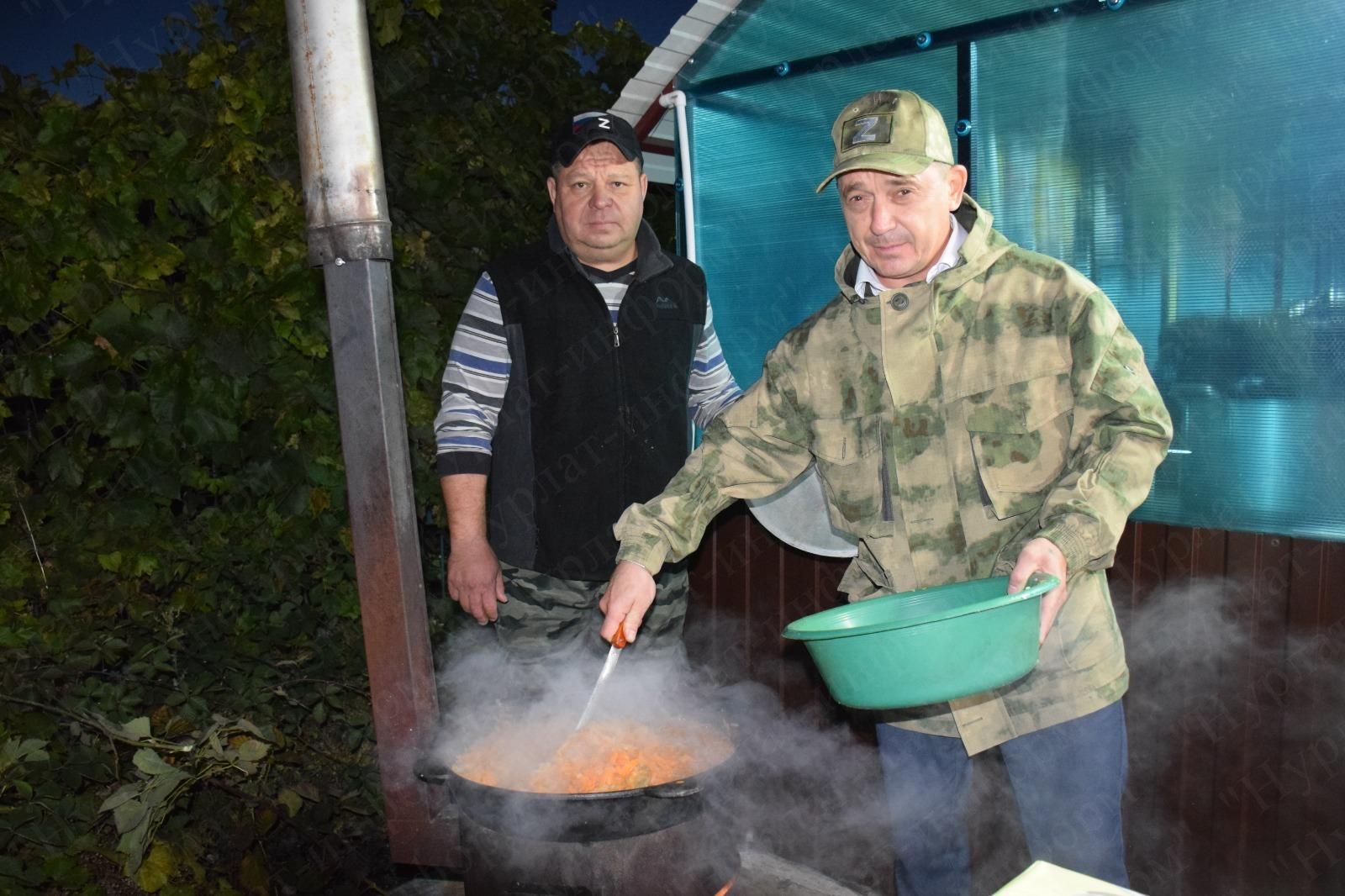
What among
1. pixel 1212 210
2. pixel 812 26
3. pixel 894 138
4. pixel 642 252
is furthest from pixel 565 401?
pixel 1212 210

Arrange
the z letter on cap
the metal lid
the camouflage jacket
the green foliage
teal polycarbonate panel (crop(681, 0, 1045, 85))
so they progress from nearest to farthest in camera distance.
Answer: the camouflage jacket, the z letter on cap, the green foliage, teal polycarbonate panel (crop(681, 0, 1045, 85)), the metal lid

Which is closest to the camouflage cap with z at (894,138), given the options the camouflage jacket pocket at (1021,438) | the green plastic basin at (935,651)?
the camouflage jacket pocket at (1021,438)

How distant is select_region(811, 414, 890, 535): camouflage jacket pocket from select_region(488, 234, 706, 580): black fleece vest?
34.9 inches

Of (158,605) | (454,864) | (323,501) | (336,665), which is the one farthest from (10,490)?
(454,864)

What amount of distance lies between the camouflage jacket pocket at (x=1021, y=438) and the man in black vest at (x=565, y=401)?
1325 millimetres

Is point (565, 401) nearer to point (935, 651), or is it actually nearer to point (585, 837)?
point (585, 837)

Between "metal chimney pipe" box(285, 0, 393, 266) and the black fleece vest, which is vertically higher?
"metal chimney pipe" box(285, 0, 393, 266)

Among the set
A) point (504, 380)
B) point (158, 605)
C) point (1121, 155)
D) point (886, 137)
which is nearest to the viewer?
point (886, 137)

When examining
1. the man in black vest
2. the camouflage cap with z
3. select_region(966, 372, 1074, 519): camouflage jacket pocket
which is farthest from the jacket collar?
select_region(966, 372, 1074, 519): camouflage jacket pocket

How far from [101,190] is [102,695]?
5.57 feet

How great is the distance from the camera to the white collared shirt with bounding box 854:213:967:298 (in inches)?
105

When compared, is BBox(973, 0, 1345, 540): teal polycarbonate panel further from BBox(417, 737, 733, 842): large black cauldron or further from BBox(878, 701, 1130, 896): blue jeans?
BBox(417, 737, 733, 842): large black cauldron

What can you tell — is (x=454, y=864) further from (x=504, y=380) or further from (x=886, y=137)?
(x=886, y=137)

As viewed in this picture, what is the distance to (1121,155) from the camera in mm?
3328
